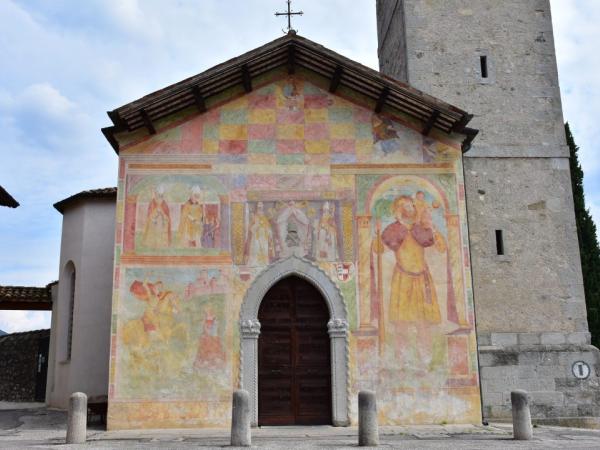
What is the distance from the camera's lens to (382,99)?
42.1 ft

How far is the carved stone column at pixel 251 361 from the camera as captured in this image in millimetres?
11648

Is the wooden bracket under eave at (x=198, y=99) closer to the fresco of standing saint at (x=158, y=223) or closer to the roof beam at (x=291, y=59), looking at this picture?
the fresco of standing saint at (x=158, y=223)

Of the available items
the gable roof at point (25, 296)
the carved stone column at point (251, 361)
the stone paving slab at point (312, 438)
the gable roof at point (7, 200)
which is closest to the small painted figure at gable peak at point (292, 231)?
the carved stone column at point (251, 361)

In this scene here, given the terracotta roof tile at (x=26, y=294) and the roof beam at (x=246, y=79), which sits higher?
the roof beam at (x=246, y=79)

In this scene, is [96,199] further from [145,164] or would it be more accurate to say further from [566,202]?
[566,202]

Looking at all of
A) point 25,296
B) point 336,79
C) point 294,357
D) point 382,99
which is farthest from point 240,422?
point 25,296

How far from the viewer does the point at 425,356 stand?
1198 cm

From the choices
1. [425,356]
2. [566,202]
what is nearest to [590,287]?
[566,202]

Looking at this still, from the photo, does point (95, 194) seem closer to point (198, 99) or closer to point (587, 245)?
point (198, 99)

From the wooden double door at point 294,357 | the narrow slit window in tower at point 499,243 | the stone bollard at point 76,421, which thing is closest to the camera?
the stone bollard at point 76,421

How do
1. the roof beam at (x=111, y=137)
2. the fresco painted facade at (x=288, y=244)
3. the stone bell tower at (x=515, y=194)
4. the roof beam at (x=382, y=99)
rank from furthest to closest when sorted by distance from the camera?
the stone bell tower at (x=515, y=194), the roof beam at (x=382, y=99), the roof beam at (x=111, y=137), the fresco painted facade at (x=288, y=244)

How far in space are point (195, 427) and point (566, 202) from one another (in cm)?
917

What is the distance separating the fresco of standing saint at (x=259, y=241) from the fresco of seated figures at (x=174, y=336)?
619 millimetres

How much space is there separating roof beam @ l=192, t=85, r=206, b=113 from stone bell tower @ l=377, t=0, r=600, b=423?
17.0 feet
